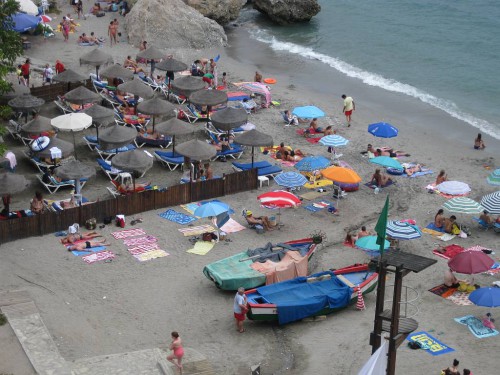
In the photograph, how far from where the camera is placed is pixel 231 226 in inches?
980

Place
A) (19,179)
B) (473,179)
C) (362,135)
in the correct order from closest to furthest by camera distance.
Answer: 1. (19,179)
2. (473,179)
3. (362,135)

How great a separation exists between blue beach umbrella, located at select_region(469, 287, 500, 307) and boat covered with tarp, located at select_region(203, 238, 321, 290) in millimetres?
4456

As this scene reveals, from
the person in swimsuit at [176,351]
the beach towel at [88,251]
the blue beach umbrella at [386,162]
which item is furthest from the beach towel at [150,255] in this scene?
the blue beach umbrella at [386,162]

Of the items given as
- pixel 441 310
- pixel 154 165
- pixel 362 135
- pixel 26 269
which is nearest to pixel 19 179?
pixel 26 269

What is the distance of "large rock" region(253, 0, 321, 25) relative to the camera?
54.3 m

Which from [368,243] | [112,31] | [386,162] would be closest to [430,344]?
[368,243]

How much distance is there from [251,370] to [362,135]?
1728 cm

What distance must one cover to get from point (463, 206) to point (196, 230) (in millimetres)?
7852

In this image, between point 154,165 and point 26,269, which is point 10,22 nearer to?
point 154,165

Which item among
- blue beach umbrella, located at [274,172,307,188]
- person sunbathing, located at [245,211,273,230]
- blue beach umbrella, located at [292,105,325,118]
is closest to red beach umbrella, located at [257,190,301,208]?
person sunbathing, located at [245,211,273,230]

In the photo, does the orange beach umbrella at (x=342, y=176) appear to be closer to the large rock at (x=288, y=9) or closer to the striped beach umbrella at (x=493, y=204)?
the striped beach umbrella at (x=493, y=204)

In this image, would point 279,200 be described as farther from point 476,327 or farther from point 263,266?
point 476,327

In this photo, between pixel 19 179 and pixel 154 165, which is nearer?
pixel 19 179

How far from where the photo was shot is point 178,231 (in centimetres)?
2438
